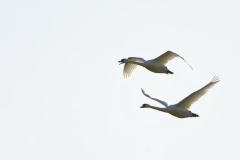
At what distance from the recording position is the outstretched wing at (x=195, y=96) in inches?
1305

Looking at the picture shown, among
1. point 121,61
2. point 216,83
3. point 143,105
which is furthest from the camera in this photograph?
point 121,61

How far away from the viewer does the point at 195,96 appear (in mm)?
33906

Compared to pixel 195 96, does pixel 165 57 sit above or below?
above

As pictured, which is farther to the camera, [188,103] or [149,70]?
[149,70]

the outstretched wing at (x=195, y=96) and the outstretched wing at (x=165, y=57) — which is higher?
the outstretched wing at (x=165, y=57)

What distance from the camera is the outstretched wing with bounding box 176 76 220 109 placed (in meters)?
33.2

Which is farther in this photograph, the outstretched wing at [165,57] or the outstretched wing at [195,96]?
the outstretched wing at [165,57]

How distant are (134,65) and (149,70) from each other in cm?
407

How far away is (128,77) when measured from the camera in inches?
1617

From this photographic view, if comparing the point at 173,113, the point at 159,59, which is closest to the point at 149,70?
the point at 159,59

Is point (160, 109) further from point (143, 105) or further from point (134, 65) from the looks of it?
point (134, 65)

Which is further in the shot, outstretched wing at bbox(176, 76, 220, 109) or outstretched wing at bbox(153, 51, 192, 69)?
outstretched wing at bbox(153, 51, 192, 69)

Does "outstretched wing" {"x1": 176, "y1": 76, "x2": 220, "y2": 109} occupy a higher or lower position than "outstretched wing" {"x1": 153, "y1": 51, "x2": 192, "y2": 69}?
lower

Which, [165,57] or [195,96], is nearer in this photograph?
[195,96]
